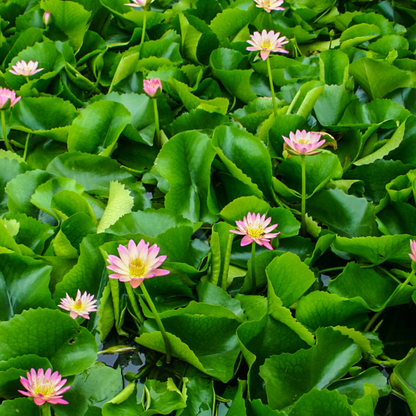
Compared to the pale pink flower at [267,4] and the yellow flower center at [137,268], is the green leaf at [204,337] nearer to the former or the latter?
the yellow flower center at [137,268]

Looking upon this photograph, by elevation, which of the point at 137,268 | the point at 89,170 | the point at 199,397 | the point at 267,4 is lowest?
the point at 199,397

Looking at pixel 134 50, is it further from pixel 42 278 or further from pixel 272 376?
pixel 272 376

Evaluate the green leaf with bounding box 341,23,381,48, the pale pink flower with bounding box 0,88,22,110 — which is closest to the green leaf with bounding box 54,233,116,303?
the pale pink flower with bounding box 0,88,22,110

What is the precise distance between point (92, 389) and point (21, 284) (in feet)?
0.81

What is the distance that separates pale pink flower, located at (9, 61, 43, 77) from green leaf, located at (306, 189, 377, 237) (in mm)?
877

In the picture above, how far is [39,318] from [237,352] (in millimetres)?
345

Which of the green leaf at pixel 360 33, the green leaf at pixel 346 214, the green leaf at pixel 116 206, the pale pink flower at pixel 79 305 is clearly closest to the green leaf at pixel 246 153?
the green leaf at pixel 346 214

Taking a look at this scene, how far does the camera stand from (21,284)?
911 mm

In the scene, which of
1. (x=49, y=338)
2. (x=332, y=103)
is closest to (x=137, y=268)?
(x=49, y=338)

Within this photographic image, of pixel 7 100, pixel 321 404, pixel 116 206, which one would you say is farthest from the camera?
pixel 7 100

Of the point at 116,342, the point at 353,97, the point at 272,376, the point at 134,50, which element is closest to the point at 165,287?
the point at 116,342

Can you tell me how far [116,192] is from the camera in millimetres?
1112

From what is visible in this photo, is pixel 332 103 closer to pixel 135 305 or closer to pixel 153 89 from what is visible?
pixel 153 89

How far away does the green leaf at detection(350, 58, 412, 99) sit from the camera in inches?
53.0
